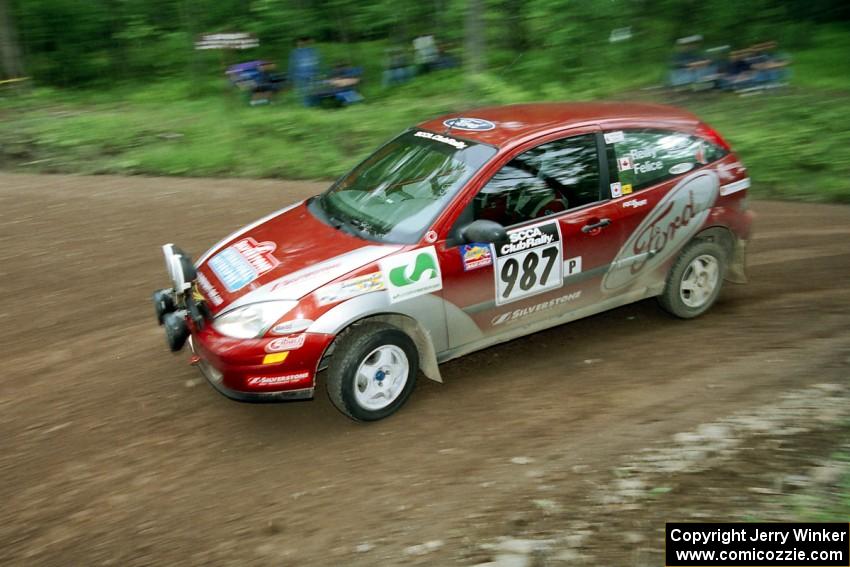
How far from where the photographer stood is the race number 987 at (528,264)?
5.04 m

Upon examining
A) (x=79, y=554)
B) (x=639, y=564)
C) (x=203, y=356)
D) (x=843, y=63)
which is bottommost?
(x=639, y=564)

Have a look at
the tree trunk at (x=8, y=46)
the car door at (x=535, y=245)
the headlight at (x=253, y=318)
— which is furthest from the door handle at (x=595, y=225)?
the tree trunk at (x=8, y=46)

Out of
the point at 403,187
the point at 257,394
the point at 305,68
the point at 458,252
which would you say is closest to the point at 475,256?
the point at 458,252

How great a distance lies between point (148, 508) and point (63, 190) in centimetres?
744

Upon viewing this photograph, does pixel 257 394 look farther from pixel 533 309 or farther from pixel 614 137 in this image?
pixel 614 137

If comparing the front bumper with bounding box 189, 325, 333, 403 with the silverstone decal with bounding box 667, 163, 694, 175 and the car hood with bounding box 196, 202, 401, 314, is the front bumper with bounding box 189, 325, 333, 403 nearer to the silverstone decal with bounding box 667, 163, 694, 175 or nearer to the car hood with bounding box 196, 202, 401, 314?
the car hood with bounding box 196, 202, 401, 314

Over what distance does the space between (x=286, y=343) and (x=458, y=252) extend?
1.24 m

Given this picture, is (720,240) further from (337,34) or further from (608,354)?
(337,34)

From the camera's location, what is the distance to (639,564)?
11.6 ft

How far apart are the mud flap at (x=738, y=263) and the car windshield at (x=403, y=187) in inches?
97.8

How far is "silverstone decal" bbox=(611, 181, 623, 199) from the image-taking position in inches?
217

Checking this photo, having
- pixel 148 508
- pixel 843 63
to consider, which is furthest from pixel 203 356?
pixel 843 63

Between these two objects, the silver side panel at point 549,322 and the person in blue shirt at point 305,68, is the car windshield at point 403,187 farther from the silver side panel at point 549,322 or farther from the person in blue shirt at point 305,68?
the person in blue shirt at point 305,68

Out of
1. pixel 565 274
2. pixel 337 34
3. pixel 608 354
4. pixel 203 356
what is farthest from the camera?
pixel 337 34
